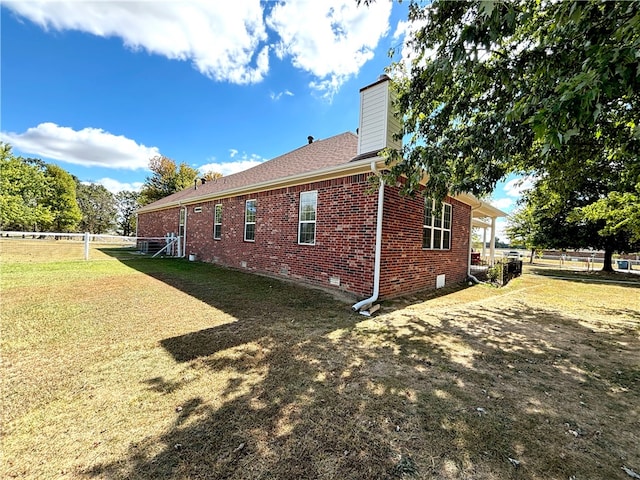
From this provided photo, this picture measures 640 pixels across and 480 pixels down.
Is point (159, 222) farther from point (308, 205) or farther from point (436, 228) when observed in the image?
point (436, 228)

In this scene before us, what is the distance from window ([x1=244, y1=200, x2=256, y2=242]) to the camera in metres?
10.2

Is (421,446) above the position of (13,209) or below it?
below

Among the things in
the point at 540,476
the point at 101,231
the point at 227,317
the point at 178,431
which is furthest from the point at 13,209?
the point at 540,476

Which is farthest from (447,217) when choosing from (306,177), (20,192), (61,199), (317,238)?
(61,199)

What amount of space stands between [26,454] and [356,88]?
27.9ft

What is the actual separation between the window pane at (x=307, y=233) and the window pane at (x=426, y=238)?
3.24 metres

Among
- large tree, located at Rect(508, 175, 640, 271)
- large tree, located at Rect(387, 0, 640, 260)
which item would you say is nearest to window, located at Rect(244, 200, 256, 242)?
large tree, located at Rect(387, 0, 640, 260)

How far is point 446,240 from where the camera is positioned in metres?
9.37

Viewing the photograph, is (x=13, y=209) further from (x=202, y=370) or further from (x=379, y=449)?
(x=379, y=449)

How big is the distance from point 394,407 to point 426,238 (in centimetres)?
653

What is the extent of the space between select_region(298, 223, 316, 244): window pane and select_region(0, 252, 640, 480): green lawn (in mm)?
2802

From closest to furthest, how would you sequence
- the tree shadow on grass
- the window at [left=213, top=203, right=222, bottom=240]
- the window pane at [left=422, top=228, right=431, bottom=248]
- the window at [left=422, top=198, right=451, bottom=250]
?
1. the tree shadow on grass
2. the window pane at [left=422, top=228, right=431, bottom=248]
3. the window at [left=422, top=198, right=451, bottom=250]
4. the window at [left=213, top=203, right=222, bottom=240]

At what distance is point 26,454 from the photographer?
1838mm

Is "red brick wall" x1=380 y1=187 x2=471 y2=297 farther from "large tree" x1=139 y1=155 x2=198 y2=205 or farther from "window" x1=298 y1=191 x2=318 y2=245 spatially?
"large tree" x1=139 y1=155 x2=198 y2=205
